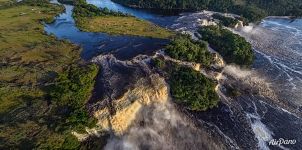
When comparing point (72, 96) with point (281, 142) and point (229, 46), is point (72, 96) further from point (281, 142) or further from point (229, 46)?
point (229, 46)

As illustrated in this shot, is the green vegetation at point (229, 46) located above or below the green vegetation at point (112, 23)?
below

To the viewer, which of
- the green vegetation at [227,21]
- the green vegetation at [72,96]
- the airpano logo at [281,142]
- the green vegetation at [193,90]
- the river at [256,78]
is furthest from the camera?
the green vegetation at [227,21]

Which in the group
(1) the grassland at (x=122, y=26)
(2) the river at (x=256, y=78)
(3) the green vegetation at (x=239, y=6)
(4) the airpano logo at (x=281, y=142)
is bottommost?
(4) the airpano logo at (x=281, y=142)

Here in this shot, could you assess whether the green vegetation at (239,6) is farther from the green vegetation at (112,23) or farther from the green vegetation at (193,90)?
the green vegetation at (193,90)

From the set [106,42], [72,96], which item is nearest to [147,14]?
[106,42]

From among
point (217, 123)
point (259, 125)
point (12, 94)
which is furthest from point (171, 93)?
point (12, 94)

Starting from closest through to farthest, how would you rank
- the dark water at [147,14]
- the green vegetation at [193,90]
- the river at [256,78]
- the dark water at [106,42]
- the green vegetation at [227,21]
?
the river at [256,78], the green vegetation at [193,90], the dark water at [106,42], the green vegetation at [227,21], the dark water at [147,14]

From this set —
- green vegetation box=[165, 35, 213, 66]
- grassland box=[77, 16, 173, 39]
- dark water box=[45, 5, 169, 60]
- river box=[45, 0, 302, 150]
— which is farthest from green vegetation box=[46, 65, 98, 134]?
grassland box=[77, 16, 173, 39]

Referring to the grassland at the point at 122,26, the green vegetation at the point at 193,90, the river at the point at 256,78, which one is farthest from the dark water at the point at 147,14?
the green vegetation at the point at 193,90
